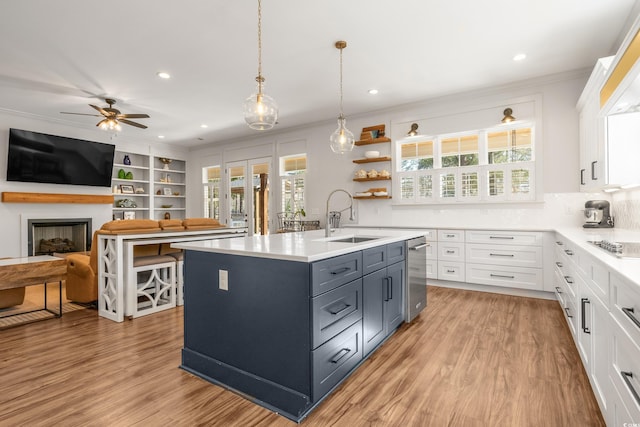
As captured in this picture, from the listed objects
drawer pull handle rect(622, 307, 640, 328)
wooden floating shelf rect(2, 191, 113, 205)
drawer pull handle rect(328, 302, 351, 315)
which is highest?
wooden floating shelf rect(2, 191, 113, 205)

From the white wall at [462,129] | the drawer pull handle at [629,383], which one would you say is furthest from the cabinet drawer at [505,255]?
the drawer pull handle at [629,383]

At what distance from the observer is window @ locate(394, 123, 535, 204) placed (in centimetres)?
457

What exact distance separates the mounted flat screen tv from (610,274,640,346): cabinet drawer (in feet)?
25.7

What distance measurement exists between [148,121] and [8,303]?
3.83m

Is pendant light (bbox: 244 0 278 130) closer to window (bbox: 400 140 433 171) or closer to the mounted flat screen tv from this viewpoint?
window (bbox: 400 140 433 171)

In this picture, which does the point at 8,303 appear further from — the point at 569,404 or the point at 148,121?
the point at 569,404

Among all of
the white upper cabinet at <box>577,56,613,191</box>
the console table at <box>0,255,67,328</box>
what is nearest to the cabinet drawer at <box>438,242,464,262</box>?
the white upper cabinet at <box>577,56,613,191</box>

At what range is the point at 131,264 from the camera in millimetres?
3475

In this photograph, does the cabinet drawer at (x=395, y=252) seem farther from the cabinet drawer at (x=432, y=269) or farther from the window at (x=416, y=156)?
the window at (x=416, y=156)

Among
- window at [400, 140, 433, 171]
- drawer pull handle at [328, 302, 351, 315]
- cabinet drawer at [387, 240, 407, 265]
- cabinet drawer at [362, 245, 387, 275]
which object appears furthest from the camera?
window at [400, 140, 433, 171]

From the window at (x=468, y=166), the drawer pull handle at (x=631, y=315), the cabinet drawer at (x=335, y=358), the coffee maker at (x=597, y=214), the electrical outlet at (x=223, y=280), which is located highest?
the window at (x=468, y=166)

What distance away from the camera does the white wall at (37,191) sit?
5637 millimetres

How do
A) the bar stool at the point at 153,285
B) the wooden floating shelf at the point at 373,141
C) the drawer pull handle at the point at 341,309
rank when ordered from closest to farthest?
the drawer pull handle at the point at 341,309 < the bar stool at the point at 153,285 < the wooden floating shelf at the point at 373,141

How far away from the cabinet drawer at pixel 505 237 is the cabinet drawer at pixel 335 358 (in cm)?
285
